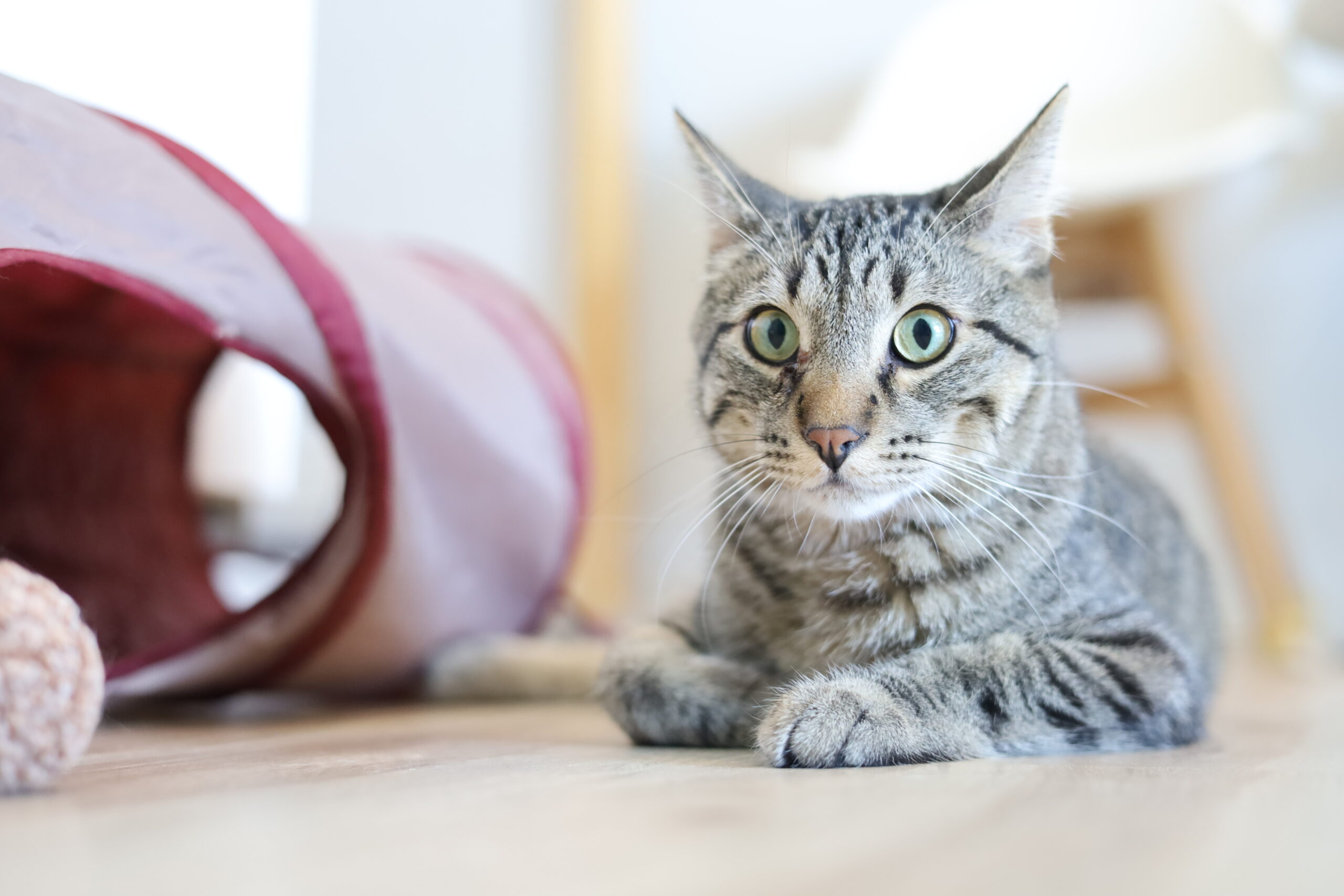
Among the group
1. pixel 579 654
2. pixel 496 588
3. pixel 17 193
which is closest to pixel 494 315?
pixel 496 588

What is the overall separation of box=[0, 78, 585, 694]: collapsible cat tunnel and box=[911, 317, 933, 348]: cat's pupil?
0.60 metres

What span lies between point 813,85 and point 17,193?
212 centimetres

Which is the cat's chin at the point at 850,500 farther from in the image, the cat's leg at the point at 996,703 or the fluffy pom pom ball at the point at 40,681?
the fluffy pom pom ball at the point at 40,681

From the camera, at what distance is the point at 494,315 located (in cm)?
171

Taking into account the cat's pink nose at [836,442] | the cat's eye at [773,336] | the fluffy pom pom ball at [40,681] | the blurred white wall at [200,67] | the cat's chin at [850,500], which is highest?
the blurred white wall at [200,67]

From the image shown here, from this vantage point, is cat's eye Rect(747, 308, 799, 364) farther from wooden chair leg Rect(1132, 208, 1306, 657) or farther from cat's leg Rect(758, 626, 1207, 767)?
wooden chair leg Rect(1132, 208, 1306, 657)

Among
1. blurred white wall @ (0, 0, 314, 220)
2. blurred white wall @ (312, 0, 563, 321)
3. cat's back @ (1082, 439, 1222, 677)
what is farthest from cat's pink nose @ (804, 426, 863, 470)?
blurred white wall @ (312, 0, 563, 321)

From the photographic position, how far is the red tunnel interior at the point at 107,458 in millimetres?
1497

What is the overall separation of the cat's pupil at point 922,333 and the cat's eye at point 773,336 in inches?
4.1

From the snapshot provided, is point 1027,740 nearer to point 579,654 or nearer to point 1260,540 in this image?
point 579,654

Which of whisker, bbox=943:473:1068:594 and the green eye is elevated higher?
the green eye

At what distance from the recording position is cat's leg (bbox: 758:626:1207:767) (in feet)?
2.82

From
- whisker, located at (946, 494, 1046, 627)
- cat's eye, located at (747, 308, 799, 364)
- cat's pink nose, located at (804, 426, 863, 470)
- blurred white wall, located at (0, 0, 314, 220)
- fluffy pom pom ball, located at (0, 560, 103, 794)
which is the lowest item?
fluffy pom pom ball, located at (0, 560, 103, 794)

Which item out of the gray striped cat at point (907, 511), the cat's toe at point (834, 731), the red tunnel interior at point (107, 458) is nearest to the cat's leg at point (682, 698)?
the gray striped cat at point (907, 511)
